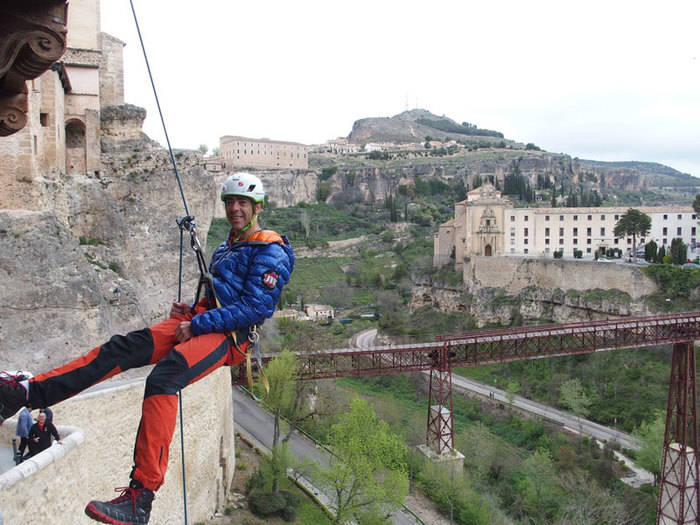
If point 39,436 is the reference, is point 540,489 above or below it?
below

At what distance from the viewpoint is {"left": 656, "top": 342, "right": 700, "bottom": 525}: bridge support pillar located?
18.1 metres

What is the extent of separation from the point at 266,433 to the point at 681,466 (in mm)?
14380

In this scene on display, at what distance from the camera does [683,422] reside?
59.1 ft

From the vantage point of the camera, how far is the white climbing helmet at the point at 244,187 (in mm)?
3832

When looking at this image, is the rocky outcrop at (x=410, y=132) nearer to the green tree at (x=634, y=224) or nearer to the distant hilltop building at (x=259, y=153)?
the distant hilltop building at (x=259, y=153)

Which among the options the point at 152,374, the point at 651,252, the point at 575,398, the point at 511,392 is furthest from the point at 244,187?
the point at 651,252

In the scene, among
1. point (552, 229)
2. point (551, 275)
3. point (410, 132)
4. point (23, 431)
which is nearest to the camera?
point (23, 431)

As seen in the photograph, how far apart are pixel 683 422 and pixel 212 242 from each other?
42.0 metres

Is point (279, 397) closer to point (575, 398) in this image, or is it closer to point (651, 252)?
point (575, 398)

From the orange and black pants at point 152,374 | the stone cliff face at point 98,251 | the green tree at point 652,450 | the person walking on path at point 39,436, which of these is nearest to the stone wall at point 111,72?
the stone cliff face at point 98,251

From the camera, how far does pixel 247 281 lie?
3688 millimetres

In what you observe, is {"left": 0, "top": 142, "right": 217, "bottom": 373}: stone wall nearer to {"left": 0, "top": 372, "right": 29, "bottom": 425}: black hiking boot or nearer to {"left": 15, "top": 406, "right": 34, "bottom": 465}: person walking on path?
{"left": 15, "top": 406, "right": 34, "bottom": 465}: person walking on path

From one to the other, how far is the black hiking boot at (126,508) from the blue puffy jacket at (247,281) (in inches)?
35.8

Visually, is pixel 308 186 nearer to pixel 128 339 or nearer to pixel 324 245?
pixel 324 245
